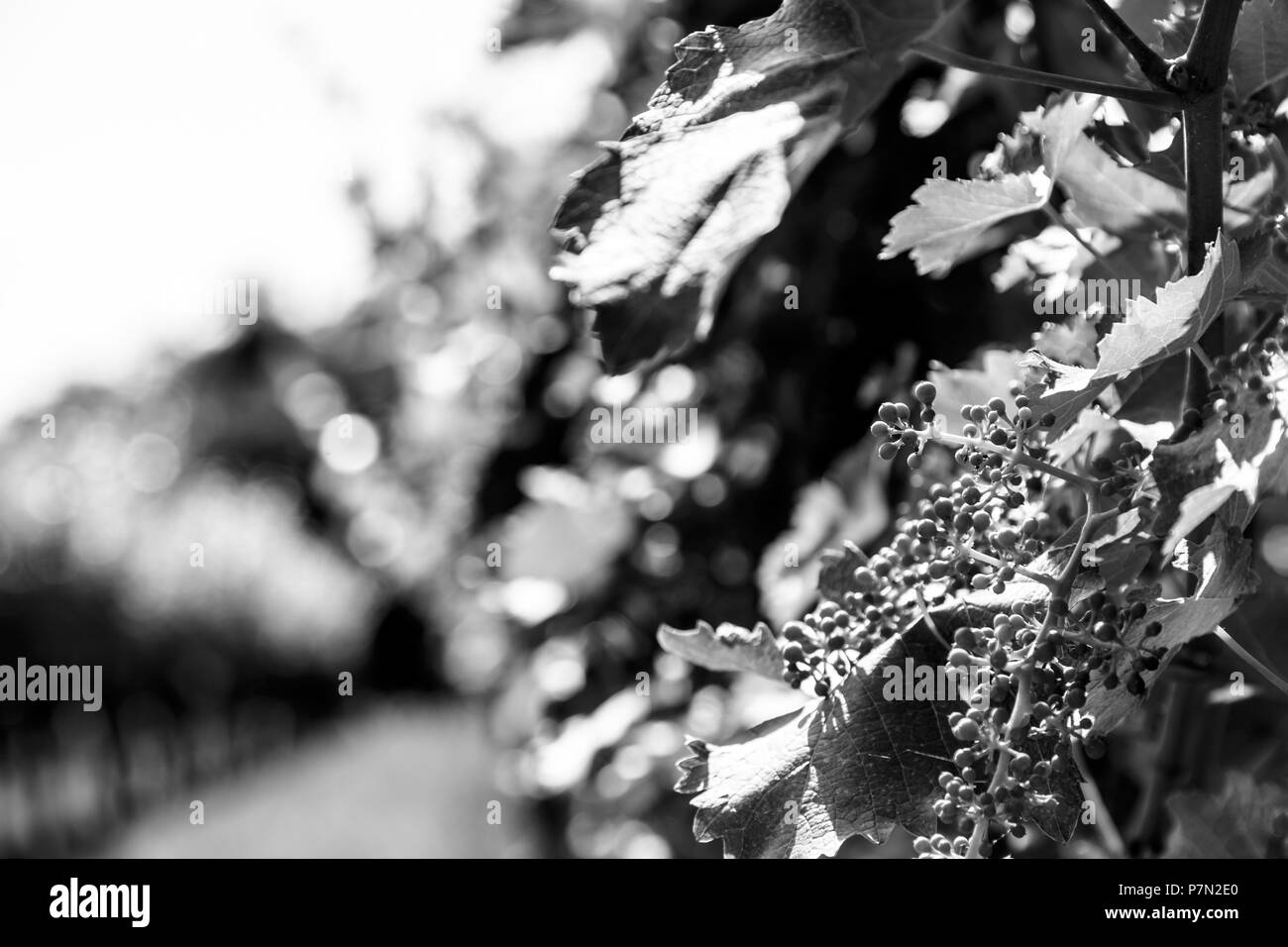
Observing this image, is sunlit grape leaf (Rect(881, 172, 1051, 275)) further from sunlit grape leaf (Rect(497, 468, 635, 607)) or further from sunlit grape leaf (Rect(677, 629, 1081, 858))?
sunlit grape leaf (Rect(497, 468, 635, 607))

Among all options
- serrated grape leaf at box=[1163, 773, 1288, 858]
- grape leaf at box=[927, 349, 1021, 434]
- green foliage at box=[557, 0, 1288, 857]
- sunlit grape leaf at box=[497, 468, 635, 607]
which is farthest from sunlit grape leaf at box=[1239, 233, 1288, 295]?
sunlit grape leaf at box=[497, 468, 635, 607]

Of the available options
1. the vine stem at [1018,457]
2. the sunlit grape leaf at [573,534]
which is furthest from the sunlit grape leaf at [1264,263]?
the sunlit grape leaf at [573,534]

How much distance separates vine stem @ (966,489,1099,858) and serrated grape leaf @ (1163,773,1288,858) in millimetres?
436

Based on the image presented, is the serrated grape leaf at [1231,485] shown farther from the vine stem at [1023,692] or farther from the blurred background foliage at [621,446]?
the blurred background foliage at [621,446]

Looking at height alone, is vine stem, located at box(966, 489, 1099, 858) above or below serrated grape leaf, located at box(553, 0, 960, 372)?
below

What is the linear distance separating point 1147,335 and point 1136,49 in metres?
0.14

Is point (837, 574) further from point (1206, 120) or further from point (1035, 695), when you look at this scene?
point (1206, 120)

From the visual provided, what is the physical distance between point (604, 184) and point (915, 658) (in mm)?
295

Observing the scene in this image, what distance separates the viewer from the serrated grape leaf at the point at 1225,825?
88 centimetres

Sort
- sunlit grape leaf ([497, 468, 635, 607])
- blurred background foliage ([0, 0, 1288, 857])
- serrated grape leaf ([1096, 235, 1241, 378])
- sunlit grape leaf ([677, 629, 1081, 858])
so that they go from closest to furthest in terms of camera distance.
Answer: serrated grape leaf ([1096, 235, 1241, 378]) → sunlit grape leaf ([677, 629, 1081, 858]) → blurred background foliage ([0, 0, 1288, 857]) → sunlit grape leaf ([497, 468, 635, 607])

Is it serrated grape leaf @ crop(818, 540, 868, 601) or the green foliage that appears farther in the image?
serrated grape leaf @ crop(818, 540, 868, 601)

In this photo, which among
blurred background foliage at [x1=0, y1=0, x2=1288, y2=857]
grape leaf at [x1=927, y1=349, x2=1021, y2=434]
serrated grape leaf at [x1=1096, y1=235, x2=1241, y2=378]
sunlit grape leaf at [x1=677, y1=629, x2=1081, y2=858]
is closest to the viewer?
serrated grape leaf at [x1=1096, y1=235, x2=1241, y2=378]

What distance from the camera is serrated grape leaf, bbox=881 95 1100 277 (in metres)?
0.65
